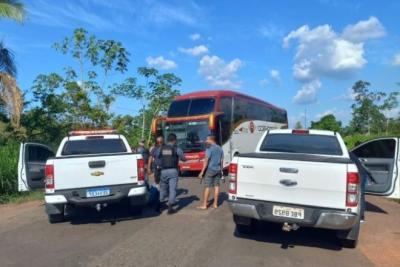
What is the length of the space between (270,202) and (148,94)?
29.0m

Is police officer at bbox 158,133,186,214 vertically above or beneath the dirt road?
above

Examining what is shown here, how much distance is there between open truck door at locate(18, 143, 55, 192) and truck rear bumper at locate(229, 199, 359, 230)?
6.29 meters

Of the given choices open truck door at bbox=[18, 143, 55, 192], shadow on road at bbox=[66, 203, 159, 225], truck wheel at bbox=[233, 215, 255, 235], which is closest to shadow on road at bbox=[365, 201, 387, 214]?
truck wheel at bbox=[233, 215, 255, 235]

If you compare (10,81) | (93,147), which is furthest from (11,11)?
(93,147)

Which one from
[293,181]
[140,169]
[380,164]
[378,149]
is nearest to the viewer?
[293,181]

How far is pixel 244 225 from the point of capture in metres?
8.18

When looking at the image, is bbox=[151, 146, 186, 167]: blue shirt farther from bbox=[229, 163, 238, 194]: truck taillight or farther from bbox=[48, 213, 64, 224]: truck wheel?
bbox=[229, 163, 238, 194]: truck taillight

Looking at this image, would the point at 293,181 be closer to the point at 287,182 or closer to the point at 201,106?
the point at 287,182

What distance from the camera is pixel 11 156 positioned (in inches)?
607

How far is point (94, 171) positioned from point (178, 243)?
8.42ft

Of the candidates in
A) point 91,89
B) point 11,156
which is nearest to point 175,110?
point 91,89

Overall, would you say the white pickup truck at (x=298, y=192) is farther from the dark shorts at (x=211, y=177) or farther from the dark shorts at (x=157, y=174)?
the dark shorts at (x=157, y=174)

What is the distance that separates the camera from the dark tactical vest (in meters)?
10.5

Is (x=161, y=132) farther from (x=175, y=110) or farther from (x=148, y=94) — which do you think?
(x=148, y=94)
